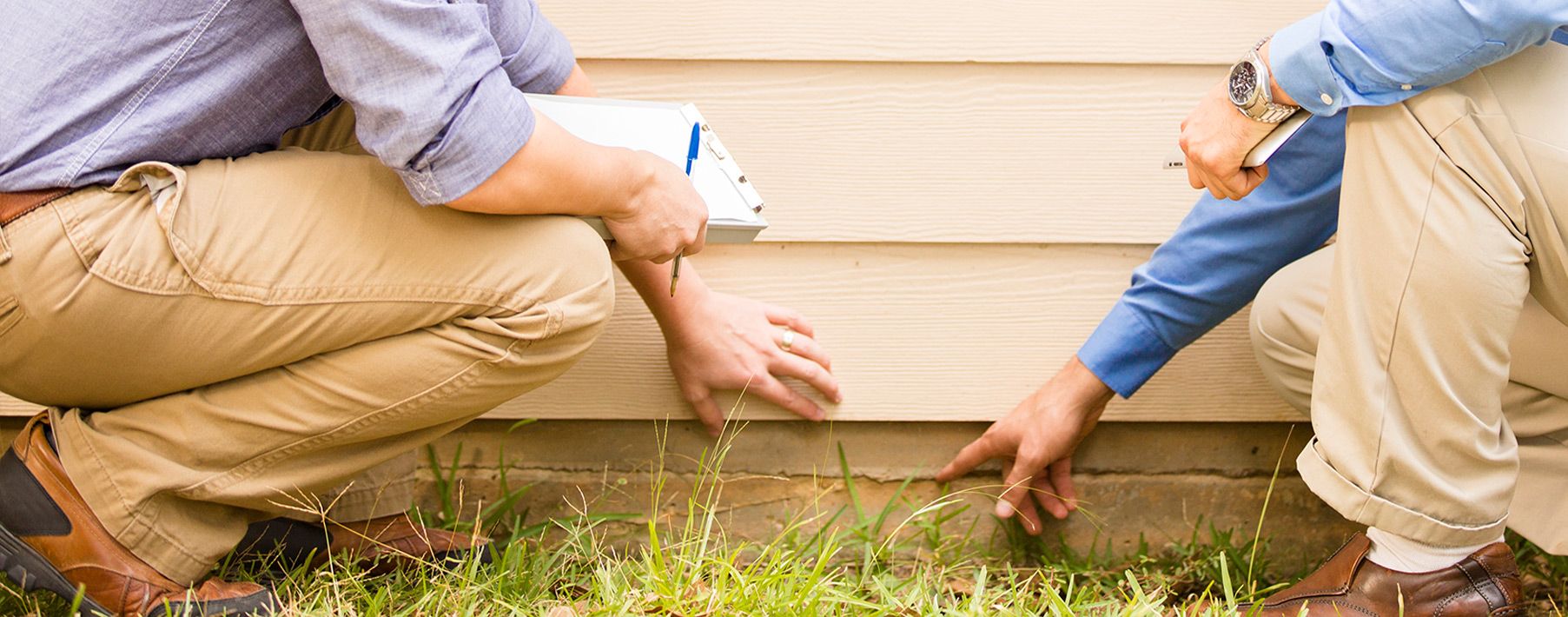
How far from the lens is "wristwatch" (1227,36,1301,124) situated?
4.15 feet

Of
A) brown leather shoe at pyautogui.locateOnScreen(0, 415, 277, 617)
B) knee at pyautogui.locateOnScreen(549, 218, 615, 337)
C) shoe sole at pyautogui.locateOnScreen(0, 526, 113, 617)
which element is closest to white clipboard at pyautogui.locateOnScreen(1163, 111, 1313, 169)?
knee at pyautogui.locateOnScreen(549, 218, 615, 337)

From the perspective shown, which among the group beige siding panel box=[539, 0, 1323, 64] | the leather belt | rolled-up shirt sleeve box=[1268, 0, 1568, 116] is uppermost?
rolled-up shirt sleeve box=[1268, 0, 1568, 116]

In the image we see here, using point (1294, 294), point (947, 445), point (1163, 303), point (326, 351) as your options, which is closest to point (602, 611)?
point (326, 351)

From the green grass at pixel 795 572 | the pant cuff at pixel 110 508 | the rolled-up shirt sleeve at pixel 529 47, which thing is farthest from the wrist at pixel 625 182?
the pant cuff at pixel 110 508

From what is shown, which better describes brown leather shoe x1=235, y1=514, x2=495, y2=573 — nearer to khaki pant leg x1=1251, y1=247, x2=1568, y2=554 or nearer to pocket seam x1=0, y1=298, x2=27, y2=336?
pocket seam x1=0, y1=298, x2=27, y2=336

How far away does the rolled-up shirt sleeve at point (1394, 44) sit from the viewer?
1114 millimetres

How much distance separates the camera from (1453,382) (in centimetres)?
125

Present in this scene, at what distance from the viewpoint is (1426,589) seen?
4.45 ft

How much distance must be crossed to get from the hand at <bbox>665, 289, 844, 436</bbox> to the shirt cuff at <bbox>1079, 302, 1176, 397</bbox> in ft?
1.25

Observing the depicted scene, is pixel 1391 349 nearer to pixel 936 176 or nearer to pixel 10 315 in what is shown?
pixel 936 176

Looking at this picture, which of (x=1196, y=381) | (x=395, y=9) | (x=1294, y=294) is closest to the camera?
(x=395, y=9)

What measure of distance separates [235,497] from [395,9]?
0.59 meters

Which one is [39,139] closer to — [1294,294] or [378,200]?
[378,200]

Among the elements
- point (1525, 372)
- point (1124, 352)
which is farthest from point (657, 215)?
point (1525, 372)
